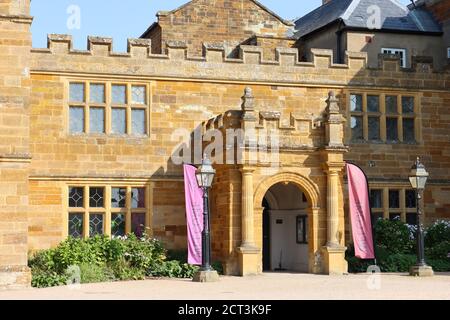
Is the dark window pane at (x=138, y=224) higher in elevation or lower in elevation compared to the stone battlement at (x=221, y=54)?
lower

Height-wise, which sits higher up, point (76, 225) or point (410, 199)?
point (410, 199)

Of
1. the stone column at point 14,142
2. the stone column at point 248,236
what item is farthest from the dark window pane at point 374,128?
the stone column at point 14,142

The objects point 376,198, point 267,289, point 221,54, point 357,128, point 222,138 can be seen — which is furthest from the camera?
point 357,128

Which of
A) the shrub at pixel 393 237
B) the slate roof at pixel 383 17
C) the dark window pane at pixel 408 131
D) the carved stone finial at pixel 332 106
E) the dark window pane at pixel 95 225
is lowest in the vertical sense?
the shrub at pixel 393 237

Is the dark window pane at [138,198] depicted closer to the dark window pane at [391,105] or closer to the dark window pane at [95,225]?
the dark window pane at [95,225]

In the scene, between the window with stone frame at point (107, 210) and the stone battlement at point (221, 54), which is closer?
the window with stone frame at point (107, 210)

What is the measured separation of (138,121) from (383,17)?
35.6 ft

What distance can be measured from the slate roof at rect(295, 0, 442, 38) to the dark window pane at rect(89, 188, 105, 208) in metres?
11.2

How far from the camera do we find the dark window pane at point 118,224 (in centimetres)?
2588

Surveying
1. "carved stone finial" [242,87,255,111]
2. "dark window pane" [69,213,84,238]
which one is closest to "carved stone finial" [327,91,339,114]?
"carved stone finial" [242,87,255,111]

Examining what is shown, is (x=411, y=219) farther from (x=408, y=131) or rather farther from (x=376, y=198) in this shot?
(x=408, y=131)

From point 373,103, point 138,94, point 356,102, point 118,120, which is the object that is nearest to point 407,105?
point 373,103

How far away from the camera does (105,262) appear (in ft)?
77.9

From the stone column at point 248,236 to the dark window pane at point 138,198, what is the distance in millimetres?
3799
